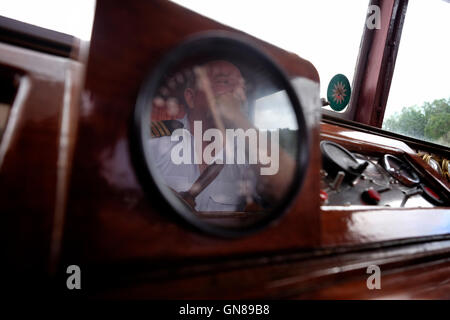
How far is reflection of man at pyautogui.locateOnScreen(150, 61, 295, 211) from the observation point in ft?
2.04

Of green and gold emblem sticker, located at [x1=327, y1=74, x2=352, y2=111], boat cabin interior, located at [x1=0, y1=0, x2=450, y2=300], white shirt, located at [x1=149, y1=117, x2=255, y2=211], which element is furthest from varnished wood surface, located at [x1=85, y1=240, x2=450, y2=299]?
green and gold emblem sticker, located at [x1=327, y1=74, x2=352, y2=111]

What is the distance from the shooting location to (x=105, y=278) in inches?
15.0

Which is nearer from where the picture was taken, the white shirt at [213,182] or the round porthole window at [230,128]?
the round porthole window at [230,128]

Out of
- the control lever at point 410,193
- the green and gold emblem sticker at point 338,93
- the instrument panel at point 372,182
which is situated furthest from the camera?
the green and gold emblem sticker at point 338,93

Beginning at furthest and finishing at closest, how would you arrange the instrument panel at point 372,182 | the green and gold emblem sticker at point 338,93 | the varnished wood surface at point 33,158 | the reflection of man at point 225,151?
1. the green and gold emblem sticker at point 338,93
2. the instrument panel at point 372,182
3. the reflection of man at point 225,151
4. the varnished wood surface at point 33,158

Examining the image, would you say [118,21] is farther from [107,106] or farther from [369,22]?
[369,22]

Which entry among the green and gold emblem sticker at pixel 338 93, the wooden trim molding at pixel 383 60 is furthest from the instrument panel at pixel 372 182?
the wooden trim molding at pixel 383 60

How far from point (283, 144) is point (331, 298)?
15.6 inches

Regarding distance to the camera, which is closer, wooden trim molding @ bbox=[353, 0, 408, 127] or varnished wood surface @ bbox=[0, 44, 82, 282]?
varnished wood surface @ bbox=[0, 44, 82, 282]

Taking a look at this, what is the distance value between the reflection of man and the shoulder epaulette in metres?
0.03

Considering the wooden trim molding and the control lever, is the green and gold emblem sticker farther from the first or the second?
the control lever

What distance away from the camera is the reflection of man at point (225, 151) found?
24.4 inches

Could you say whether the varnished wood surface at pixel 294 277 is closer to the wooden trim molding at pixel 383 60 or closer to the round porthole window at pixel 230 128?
the round porthole window at pixel 230 128
